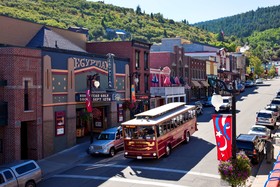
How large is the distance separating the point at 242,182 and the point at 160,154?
963 cm

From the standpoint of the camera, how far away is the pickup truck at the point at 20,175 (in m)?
18.0

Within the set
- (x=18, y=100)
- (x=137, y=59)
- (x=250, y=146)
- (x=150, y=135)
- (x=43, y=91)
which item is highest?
(x=137, y=59)

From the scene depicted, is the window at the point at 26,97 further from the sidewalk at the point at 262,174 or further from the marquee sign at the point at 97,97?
the sidewalk at the point at 262,174

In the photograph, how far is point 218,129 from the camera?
15438mm

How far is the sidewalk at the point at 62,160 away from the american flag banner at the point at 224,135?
11843 millimetres

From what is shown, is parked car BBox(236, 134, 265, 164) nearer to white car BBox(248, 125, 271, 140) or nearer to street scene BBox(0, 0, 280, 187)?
street scene BBox(0, 0, 280, 187)

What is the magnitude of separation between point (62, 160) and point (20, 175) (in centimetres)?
769

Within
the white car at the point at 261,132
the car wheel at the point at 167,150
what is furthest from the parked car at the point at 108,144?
the white car at the point at 261,132

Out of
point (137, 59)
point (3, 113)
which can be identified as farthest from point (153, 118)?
point (137, 59)

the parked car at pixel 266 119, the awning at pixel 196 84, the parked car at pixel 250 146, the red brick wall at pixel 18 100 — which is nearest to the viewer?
the parked car at pixel 250 146

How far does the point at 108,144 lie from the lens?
2689 cm

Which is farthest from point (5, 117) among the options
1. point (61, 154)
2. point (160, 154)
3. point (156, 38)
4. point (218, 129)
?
point (156, 38)

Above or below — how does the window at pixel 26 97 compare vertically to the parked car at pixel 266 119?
above

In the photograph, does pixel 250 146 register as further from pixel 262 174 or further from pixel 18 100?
pixel 18 100
